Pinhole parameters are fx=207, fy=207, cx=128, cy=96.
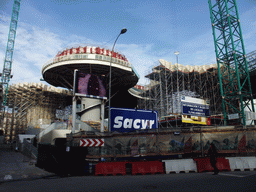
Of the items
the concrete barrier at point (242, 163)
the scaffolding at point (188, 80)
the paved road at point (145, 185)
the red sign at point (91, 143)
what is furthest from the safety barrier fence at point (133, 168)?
the scaffolding at point (188, 80)

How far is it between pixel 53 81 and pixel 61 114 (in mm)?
32078

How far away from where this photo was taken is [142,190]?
691 centimetres

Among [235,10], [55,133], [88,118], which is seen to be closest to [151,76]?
[88,118]

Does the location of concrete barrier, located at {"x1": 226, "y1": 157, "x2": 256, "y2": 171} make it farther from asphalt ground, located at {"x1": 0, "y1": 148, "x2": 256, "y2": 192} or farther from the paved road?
the paved road

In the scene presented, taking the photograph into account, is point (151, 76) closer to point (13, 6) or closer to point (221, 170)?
point (221, 170)

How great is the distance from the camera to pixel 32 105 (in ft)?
221

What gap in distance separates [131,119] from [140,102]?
4514 centimetres

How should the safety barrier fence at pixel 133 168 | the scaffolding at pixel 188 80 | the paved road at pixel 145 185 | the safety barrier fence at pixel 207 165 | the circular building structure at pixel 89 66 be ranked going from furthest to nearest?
the scaffolding at pixel 188 80
the circular building structure at pixel 89 66
the safety barrier fence at pixel 207 165
the safety barrier fence at pixel 133 168
the paved road at pixel 145 185

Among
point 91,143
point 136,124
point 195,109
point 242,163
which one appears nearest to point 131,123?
point 136,124

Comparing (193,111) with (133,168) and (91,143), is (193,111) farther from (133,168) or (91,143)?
(91,143)

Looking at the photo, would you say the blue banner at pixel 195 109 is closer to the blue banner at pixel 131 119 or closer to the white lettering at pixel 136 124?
the blue banner at pixel 131 119

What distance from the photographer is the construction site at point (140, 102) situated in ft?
40.5

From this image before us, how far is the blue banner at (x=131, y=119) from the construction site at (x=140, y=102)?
0.31 feet

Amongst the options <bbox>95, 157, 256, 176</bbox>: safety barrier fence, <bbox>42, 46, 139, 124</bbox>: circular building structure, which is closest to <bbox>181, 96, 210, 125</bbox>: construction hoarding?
<bbox>42, 46, 139, 124</bbox>: circular building structure
